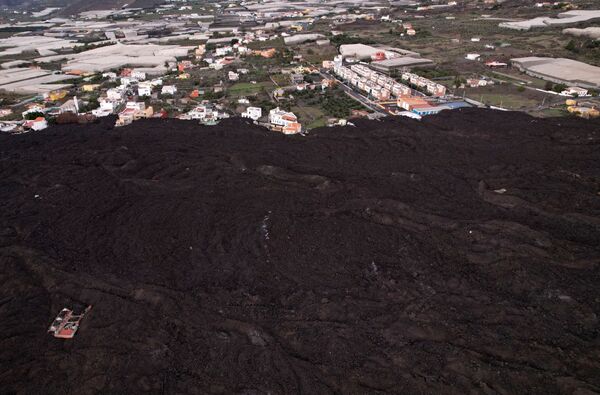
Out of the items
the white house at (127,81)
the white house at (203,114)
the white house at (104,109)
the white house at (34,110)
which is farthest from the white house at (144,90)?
the white house at (203,114)

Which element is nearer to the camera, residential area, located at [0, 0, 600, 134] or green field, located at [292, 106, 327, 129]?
green field, located at [292, 106, 327, 129]

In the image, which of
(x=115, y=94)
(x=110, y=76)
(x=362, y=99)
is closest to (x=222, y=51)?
(x=110, y=76)

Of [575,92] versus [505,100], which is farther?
[505,100]

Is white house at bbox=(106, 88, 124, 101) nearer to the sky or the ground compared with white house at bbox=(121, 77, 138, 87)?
nearer to the sky

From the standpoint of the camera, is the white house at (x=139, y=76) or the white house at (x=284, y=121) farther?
the white house at (x=139, y=76)

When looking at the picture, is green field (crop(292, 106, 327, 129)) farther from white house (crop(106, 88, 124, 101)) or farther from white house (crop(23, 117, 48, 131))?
white house (crop(23, 117, 48, 131))

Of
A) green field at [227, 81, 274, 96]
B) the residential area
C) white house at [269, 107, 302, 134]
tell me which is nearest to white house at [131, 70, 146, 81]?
the residential area

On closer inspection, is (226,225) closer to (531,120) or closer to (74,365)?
(74,365)

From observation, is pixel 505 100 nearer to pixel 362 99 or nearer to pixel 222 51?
pixel 362 99

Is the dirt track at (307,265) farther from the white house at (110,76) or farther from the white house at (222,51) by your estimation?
the white house at (222,51)
